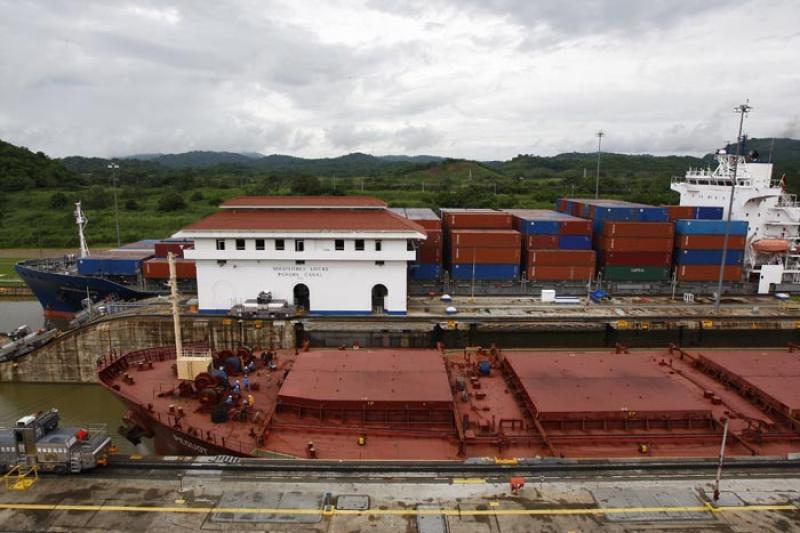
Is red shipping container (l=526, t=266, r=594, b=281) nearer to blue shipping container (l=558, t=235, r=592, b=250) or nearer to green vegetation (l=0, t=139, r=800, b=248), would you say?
blue shipping container (l=558, t=235, r=592, b=250)

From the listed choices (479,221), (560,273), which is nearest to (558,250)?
(560,273)

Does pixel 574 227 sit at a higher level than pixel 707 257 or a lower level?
higher

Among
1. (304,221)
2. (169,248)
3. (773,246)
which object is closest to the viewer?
(304,221)

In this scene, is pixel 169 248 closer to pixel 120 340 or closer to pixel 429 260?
pixel 120 340

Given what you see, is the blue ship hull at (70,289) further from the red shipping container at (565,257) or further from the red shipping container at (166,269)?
the red shipping container at (565,257)

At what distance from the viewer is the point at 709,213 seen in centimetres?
3581

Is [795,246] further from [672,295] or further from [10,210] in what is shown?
[10,210]

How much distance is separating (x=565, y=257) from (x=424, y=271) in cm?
945

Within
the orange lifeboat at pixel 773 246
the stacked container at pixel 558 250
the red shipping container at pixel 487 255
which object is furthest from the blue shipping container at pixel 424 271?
the orange lifeboat at pixel 773 246

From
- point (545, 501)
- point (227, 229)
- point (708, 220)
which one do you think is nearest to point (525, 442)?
point (545, 501)

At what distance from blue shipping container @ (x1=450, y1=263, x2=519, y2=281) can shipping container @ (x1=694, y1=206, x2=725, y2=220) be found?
48.2 feet

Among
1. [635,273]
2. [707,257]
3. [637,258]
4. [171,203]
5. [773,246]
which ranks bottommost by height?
[635,273]

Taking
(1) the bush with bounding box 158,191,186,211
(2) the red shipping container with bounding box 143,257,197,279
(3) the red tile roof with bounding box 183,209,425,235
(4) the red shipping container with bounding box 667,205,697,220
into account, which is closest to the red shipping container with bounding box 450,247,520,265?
(3) the red tile roof with bounding box 183,209,425,235

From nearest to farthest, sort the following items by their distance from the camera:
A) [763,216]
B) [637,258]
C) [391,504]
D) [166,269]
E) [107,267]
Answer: [391,504] → [166,269] → [107,267] → [637,258] → [763,216]
